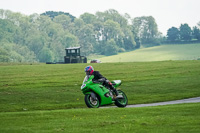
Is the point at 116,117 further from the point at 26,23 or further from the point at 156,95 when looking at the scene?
the point at 26,23

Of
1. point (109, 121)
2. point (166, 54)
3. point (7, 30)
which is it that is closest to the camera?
point (109, 121)

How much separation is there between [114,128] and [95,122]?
1493mm

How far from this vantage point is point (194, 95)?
111ft

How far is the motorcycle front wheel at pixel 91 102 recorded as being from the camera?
22425 mm

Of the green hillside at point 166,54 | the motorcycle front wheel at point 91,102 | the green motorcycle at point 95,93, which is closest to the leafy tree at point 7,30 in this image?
the green hillside at point 166,54

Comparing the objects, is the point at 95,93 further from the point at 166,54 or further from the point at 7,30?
the point at 7,30

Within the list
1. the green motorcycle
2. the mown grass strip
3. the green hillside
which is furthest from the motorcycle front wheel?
the green hillside

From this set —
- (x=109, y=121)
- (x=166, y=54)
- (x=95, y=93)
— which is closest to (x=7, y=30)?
(x=166, y=54)

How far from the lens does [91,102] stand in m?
22.6

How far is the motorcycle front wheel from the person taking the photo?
22425 millimetres

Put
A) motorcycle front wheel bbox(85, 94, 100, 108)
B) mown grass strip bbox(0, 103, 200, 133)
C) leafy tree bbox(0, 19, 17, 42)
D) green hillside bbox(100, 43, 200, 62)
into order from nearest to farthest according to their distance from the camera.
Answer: mown grass strip bbox(0, 103, 200, 133) < motorcycle front wheel bbox(85, 94, 100, 108) < green hillside bbox(100, 43, 200, 62) < leafy tree bbox(0, 19, 17, 42)

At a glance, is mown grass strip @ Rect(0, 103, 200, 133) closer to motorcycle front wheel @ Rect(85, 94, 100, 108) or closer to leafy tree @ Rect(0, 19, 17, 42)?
motorcycle front wheel @ Rect(85, 94, 100, 108)

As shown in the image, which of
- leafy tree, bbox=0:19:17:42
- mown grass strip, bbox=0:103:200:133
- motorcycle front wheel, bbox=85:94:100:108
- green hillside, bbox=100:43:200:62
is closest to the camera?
mown grass strip, bbox=0:103:200:133

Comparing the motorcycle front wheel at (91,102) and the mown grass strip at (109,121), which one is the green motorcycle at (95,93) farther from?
the mown grass strip at (109,121)
